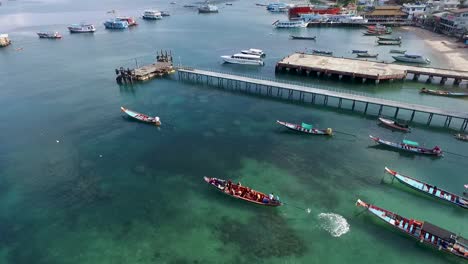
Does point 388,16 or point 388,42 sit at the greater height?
point 388,16

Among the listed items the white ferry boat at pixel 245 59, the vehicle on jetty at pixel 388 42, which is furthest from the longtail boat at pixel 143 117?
the vehicle on jetty at pixel 388 42

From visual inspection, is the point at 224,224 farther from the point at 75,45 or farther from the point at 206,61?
the point at 75,45

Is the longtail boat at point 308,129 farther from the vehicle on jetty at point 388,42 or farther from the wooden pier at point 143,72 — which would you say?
the vehicle on jetty at point 388,42

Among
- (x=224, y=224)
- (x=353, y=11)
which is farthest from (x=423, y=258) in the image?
(x=353, y=11)

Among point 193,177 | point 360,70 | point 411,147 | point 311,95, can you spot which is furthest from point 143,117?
point 360,70

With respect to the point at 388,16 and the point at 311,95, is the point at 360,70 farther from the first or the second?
the point at 388,16
